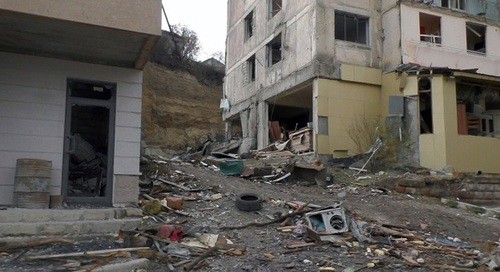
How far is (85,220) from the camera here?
24.7ft

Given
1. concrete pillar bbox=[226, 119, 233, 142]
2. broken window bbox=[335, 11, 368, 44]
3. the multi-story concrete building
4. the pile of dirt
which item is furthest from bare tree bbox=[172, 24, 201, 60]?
the multi-story concrete building

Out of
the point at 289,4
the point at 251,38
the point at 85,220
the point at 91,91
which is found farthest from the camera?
the point at 251,38

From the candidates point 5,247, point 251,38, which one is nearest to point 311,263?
point 5,247

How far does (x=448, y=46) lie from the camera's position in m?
19.9

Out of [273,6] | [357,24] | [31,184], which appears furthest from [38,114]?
[273,6]

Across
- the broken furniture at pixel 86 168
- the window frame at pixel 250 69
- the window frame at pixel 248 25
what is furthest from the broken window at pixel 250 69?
the broken furniture at pixel 86 168

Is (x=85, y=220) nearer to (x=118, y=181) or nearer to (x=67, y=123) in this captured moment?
(x=118, y=181)

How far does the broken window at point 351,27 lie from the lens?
19203mm

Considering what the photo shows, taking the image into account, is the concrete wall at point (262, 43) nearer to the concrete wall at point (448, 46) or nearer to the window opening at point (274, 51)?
the window opening at point (274, 51)

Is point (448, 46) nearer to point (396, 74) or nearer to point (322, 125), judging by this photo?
point (396, 74)

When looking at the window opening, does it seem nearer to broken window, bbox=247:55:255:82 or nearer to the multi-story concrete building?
broken window, bbox=247:55:255:82

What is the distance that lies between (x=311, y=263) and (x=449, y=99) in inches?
512

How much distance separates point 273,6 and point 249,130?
22.0 feet

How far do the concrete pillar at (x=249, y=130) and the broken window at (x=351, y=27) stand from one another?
245 inches
